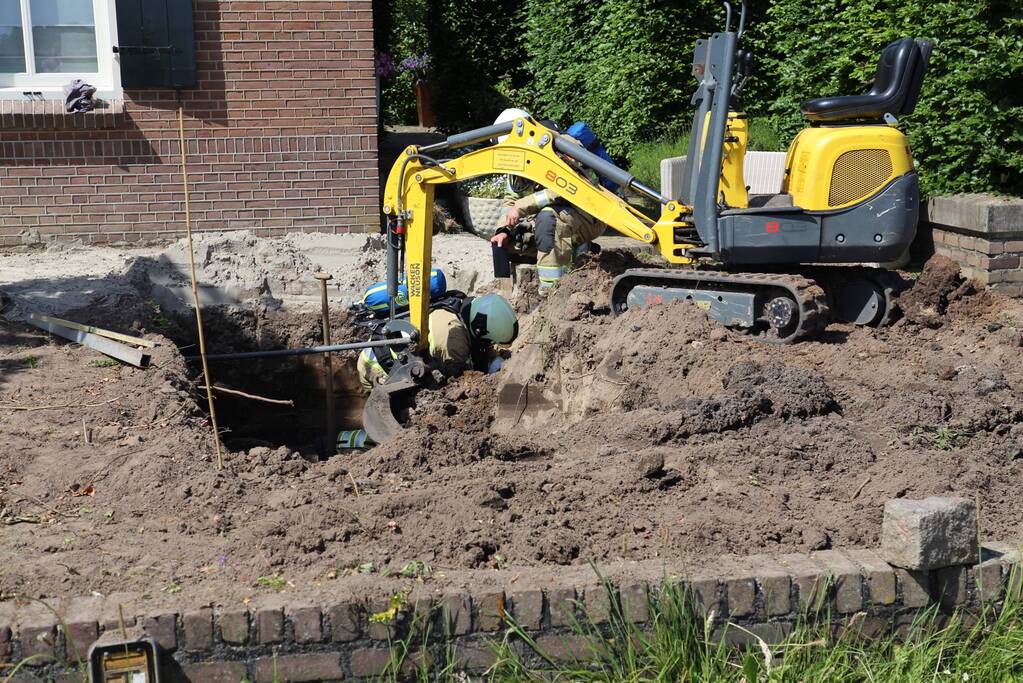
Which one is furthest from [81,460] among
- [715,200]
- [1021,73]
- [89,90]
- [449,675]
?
[1021,73]

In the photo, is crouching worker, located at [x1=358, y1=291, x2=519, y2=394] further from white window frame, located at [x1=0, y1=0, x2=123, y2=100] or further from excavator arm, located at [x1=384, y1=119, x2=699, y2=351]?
white window frame, located at [x1=0, y1=0, x2=123, y2=100]

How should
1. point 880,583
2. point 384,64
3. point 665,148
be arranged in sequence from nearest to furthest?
point 880,583, point 665,148, point 384,64

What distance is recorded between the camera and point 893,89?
292 inches

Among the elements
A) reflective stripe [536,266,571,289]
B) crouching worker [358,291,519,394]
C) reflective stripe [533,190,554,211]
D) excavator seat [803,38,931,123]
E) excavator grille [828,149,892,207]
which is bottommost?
crouching worker [358,291,519,394]

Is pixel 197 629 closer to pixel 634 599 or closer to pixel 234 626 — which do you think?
pixel 234 626

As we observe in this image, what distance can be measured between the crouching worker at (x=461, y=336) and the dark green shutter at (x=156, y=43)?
11.6ft

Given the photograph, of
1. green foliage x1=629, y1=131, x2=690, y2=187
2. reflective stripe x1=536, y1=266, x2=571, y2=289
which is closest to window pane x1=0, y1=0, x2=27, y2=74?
reflective stripe x1=536, y1=266, x2=571, y2=289

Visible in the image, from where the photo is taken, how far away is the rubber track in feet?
23.9

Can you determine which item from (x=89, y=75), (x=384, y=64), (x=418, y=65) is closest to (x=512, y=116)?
(x=89, y=75)

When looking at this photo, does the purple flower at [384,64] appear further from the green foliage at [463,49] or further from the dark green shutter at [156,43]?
the dark green shutter at [156,43]

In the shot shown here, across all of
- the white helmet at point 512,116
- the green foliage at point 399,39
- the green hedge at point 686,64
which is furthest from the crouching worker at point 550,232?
the green foliage at point 399,39

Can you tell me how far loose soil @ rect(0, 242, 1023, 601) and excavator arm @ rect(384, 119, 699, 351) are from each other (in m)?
0.77

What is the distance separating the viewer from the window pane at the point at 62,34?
10445 mm

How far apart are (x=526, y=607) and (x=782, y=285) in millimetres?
4244
